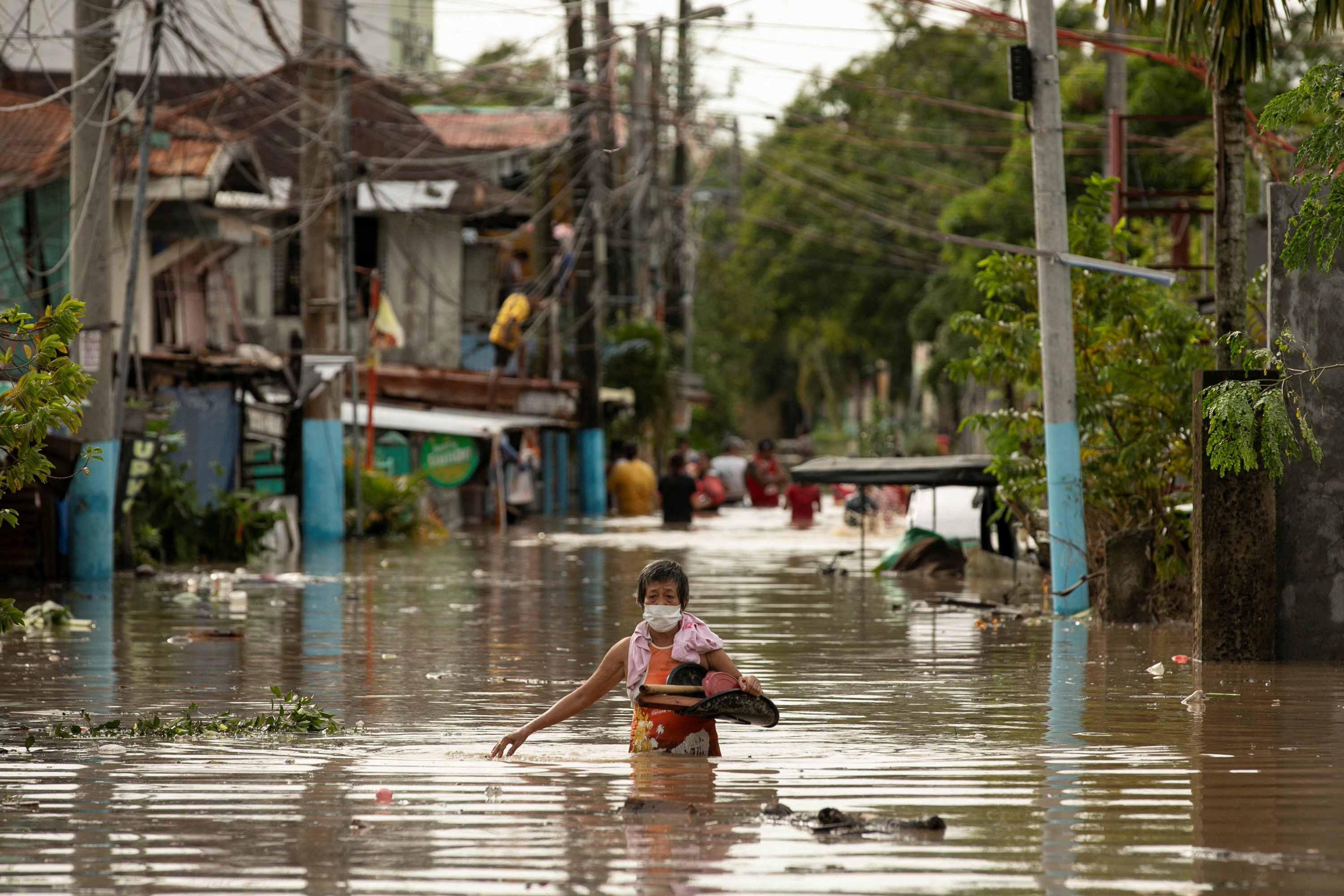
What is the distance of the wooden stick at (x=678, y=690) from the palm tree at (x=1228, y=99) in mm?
6448

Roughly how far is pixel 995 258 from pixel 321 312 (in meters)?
12.9

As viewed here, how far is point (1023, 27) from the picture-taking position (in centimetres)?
1627

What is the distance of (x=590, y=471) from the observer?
129ft

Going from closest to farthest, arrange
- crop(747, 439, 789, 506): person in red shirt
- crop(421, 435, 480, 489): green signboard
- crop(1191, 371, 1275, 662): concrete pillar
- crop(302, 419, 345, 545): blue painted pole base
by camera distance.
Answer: crop(1191, 371, 1275, 662): concrete pillar < crop(302, 419, 345, 545): blue painted pole base < crop(421, 435, 480, 489): green signboard < crop(747, 439, 789, 506): person in red shirt

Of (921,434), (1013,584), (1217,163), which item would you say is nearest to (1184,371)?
(1217,163)

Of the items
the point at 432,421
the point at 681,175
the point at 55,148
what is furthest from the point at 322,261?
the point at 681,175

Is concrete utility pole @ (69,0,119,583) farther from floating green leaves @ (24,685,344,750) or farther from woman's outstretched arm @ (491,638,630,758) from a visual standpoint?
woman's outstretched arm @ (491,638,630,758)

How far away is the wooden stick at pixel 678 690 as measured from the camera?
7.65 metres

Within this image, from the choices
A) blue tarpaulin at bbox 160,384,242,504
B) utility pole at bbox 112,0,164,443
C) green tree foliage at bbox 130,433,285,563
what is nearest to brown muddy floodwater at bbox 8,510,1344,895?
utility pole at bbox 112,0,164,443

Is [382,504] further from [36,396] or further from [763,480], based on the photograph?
[36,396]

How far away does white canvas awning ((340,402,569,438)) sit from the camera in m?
31.9

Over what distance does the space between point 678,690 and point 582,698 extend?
463 millimetres

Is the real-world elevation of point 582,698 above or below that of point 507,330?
below

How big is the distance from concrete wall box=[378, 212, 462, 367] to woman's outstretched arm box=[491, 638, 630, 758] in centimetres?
3016
